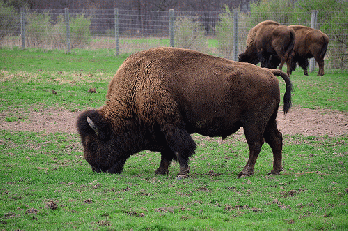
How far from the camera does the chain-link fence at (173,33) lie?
784 inches

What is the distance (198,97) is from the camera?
22.9 ft

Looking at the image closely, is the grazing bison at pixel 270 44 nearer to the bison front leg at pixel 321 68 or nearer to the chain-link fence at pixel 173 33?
the bison front leg at pixel 321 68

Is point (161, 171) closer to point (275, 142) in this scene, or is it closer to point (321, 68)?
point (275, 142)

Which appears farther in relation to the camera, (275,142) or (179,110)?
(275,142)

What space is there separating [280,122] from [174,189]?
560cm

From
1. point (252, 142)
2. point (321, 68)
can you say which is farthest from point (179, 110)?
point (321, 68)

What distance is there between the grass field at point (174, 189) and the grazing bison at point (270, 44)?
8136mm

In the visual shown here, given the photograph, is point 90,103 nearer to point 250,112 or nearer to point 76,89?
point 76,89

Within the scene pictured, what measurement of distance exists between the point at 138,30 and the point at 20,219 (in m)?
20.8

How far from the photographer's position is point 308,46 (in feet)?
59.5

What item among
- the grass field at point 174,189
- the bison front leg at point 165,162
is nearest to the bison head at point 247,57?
the grass field at point 174,189

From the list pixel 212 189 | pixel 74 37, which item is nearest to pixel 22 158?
pixel 212 189

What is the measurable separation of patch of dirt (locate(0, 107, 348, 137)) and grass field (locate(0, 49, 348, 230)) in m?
0.28

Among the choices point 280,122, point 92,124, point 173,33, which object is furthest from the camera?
point 173,33
